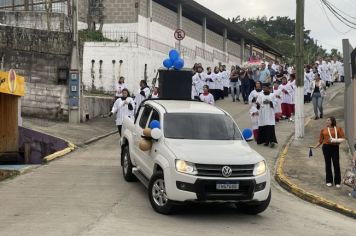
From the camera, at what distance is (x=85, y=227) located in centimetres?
787

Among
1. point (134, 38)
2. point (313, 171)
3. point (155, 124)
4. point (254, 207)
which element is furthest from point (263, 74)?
point (254, 207)

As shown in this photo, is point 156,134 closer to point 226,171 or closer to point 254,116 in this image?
point 226,171

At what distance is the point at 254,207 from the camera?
30.1 ft

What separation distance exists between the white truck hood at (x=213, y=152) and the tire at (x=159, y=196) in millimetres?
548

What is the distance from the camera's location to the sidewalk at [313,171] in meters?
10.9

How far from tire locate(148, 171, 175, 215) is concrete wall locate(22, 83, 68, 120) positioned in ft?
41.7

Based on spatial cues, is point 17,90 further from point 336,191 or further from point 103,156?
point 336,191

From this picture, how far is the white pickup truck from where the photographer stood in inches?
333

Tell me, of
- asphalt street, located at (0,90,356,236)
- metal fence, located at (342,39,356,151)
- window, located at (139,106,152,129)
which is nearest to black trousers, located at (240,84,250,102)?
metal fence, located at (342,39,356,151)

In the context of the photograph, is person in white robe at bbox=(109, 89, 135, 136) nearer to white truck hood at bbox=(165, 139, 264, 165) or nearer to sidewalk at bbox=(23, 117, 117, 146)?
sidewalk at bbox=(23, 117, 117, 146)

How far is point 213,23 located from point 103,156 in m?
28.4

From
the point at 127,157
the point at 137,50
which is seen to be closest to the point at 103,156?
the point at 127,157

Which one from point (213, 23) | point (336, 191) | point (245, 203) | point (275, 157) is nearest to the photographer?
point (245, 203)

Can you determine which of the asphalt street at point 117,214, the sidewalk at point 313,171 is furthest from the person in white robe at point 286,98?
the asphalt street at point 117,214
